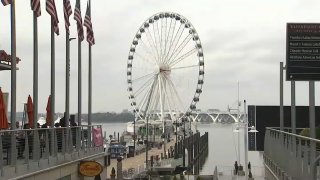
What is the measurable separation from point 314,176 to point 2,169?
281 inches

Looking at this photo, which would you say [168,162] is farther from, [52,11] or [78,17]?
[52,11]

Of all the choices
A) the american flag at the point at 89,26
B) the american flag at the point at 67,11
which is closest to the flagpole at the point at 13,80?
the american flag at the point at 67,11

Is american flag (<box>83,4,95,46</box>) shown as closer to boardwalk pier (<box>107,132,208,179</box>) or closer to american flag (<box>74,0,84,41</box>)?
american flag (<box>74,0,84,41</box>)

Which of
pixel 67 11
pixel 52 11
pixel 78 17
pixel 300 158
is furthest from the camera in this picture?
pixel 78 17

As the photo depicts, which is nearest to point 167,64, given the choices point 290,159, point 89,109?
point 89,109

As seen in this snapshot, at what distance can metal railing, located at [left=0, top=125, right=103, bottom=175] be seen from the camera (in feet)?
46.1

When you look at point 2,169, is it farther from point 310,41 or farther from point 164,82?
point 164,82

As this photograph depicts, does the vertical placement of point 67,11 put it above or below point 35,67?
above

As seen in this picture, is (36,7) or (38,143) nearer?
(38,143)

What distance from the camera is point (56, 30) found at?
69.3 ft

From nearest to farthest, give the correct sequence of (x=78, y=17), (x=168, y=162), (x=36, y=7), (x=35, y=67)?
(x=36, y=7) → (x=35, y=67) → (x=78, y=17) → (x=168, y=162)

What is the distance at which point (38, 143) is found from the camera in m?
16.2

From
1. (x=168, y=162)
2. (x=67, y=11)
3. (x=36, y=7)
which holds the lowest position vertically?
(x=168, y=162)

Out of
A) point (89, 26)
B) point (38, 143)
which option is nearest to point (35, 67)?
point (38, 143)
